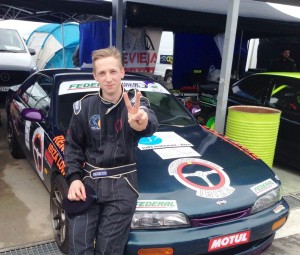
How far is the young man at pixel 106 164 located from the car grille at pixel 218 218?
488 millimetres

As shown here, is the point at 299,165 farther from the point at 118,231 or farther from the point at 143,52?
the point at 143,52

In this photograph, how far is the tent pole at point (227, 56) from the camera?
4207 mm

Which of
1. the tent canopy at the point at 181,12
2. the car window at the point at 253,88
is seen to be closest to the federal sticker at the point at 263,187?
the car window at the point at 253,88

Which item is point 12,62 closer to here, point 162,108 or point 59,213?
point 162,108

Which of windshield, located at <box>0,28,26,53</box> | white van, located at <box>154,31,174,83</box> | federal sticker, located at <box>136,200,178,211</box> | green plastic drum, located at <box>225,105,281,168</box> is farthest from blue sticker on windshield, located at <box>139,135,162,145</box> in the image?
white van, located at <box>154,31,174,83</box>

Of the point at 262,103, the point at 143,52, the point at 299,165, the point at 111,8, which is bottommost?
the point at 299,165

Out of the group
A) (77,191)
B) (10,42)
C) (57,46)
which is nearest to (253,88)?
(77,191)

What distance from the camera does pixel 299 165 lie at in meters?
4.67

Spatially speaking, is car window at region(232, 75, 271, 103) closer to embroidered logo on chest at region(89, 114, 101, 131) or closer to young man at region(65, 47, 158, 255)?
young man at region(65, 47, 158, 255)

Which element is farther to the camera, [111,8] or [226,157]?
[111,8]

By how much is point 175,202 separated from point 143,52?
19.9ft

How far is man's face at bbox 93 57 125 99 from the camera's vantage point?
72.8 inches

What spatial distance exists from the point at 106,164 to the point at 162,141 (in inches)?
46.3

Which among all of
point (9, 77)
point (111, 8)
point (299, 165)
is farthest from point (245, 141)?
point (9, 77)
